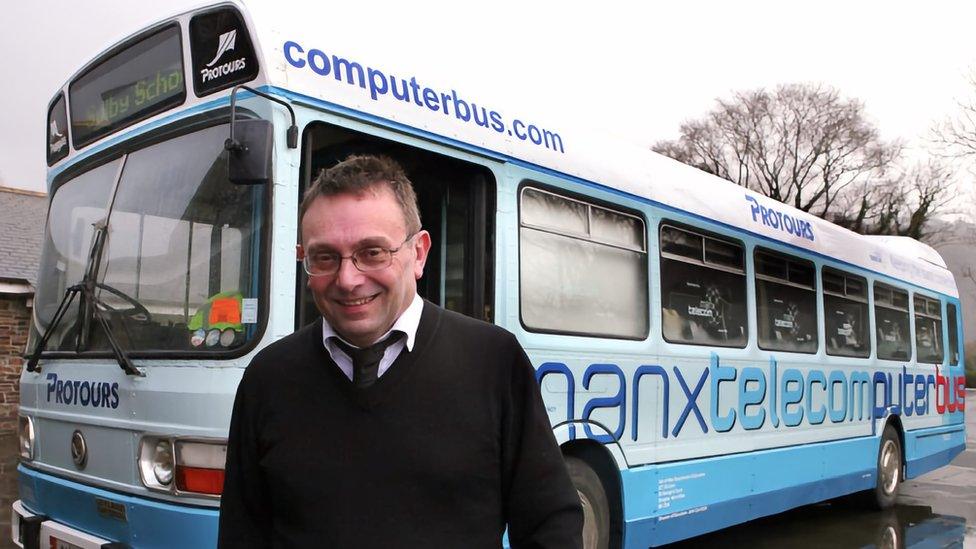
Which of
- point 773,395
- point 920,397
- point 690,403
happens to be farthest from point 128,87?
point 920,397

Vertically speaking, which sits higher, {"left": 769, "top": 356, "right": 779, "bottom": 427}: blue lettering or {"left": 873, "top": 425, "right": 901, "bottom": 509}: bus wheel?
{"left": 769, "top": 356, "right": 779, "bottom": 427}: blue lettering

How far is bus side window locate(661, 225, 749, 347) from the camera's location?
5.78m

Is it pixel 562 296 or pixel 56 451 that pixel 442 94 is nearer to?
pixel 562 296

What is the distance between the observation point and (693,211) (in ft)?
20.1

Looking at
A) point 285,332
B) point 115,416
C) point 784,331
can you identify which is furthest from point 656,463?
point 115,416

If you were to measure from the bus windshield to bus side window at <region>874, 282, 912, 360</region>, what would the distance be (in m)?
7.36

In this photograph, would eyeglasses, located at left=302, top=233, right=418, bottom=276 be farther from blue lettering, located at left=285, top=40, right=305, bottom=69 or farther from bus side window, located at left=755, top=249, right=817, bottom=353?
bus side window, located at left=755, top=249, right=817, bottom=353

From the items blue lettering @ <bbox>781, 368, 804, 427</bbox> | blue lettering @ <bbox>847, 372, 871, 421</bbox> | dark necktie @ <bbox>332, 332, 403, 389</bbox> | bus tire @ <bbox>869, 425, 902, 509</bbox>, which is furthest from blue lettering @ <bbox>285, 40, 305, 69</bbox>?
bus tire @ <bbox>869, 425, 902, 509</bbox>

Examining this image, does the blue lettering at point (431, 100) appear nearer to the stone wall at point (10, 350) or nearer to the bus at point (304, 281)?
the bus at point (304, 281)

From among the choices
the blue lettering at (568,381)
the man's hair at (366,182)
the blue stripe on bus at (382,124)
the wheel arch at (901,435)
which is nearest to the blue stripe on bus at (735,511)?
the blue lettering at (568,381)

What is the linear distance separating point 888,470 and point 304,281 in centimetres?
778

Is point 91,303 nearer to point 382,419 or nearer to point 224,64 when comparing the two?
point 224,64

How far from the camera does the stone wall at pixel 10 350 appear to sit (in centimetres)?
1317

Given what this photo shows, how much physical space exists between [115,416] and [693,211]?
4105 mm
